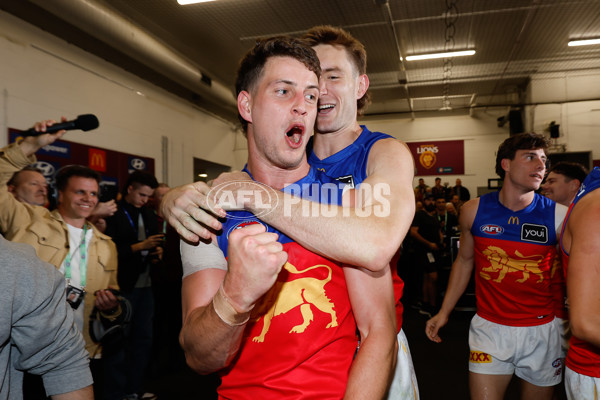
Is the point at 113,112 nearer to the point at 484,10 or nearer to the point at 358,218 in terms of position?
the point at 484,10

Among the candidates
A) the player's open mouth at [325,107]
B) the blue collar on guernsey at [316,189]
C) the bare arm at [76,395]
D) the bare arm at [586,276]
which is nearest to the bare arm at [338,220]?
the blue collar on guernsey at [316,189]

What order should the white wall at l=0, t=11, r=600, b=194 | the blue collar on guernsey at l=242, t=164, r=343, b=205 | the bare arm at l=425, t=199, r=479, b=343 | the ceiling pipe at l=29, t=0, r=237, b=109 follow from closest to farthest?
the blue collar on guernsey at l=242, t=164, r=343, b=205 → the bare arm at l=425, t=199, r=479, b=343 → the ceiling pipe at l=29, t=0, r=237, b=109 → the white wall at l=0, t=11, r=600, b=194

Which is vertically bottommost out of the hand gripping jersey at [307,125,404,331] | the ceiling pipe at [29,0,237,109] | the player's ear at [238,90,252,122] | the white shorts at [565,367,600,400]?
the white shorts at [565,367,600,400]

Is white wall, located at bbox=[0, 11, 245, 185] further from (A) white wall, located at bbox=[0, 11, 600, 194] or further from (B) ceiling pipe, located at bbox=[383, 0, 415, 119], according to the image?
(B) ceiling pipe, located at bbox=[383, 0, 415, 119]

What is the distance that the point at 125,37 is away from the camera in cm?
670

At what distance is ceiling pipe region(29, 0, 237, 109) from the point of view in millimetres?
5625

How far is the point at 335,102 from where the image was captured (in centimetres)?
192

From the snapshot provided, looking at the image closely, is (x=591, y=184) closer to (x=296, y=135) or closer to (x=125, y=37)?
(x=296, y=135)

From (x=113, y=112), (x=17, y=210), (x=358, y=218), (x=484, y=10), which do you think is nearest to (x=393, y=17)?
(x=484, y=10)

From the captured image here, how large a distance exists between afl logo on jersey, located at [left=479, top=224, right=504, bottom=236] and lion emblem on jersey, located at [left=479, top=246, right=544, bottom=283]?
0.11 metres

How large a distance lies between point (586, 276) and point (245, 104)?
1.43m

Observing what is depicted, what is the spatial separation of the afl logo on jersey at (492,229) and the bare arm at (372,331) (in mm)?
1953

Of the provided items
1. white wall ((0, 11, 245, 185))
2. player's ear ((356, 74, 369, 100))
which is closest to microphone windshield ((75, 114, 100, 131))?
player's ear ((356, 74, 369, 100))

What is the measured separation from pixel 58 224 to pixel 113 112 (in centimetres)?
610
